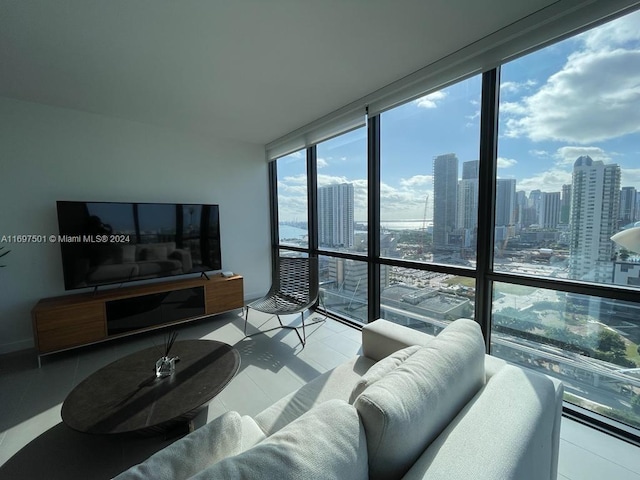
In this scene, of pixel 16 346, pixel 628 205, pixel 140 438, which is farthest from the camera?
pixel 16 346

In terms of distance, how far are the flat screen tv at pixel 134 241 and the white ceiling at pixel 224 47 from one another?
1.11 m

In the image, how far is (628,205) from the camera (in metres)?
1.51

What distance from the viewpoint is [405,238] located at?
263 cm


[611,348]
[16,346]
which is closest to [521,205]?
[611,348]

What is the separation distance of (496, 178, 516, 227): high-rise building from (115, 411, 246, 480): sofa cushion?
2.07 m

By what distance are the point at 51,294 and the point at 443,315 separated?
13.0 feet

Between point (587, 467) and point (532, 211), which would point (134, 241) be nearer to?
point (532, 211)

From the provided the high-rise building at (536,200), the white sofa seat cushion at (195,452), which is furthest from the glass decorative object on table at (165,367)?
the high-rise building at (536,200)

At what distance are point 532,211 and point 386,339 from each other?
1325mm

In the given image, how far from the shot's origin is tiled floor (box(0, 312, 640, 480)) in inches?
57.1

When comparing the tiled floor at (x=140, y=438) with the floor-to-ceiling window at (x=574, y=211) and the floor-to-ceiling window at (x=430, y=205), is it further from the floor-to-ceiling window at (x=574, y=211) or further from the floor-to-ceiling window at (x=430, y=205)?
the floor-to-ceiling window at (x=430, y=205)

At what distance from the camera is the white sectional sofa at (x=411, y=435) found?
0.64 metres

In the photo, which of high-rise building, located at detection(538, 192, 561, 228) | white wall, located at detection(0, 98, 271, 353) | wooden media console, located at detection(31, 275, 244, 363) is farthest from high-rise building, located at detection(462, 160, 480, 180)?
white wall, located at detection(0, 98, 271, 353)

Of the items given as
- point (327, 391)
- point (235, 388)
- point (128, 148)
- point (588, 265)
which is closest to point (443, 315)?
point (588, 265)
